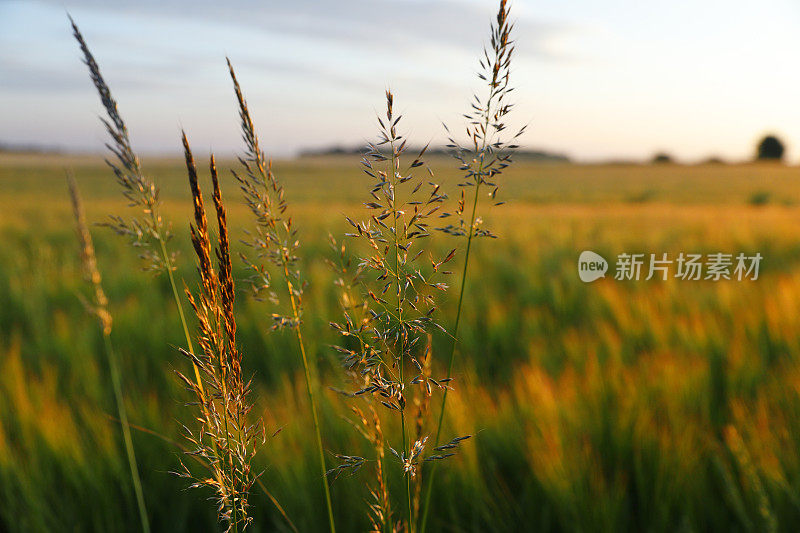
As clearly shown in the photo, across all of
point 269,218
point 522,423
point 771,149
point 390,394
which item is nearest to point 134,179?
point 269,218

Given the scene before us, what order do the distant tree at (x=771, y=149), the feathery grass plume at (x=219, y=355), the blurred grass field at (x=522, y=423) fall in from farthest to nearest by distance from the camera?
the distant tree at (x=771, y=149) < the blurred grass field at (x=522, y=423) < the feathery grass plume at (x=219, y=355)

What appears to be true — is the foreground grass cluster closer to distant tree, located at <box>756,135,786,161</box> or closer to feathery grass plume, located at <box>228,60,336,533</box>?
feathery grass plume, located at <box>228,60,336,533</box>

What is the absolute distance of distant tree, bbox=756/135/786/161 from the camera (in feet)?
173

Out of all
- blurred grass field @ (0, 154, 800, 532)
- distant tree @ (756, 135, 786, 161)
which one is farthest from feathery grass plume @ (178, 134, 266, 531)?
distant tree @ (756, 135, 786, 161)

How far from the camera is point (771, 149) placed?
52.9m

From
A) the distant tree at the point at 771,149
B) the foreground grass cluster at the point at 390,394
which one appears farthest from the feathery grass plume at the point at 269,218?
the distant tree at the point at 771,149

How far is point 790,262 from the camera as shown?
4.37 metres

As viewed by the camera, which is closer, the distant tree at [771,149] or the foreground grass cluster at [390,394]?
the foreground grass cluster at [390,394]

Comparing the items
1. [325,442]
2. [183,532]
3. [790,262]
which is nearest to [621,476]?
[325,442]

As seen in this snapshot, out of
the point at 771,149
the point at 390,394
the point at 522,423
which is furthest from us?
the point at 771,149

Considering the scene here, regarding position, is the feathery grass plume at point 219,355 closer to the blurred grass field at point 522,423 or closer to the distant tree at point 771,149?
the blurred grass field at point 522,423

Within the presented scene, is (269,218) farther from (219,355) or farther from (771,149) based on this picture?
(771,149)

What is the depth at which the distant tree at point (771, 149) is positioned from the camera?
173 ft

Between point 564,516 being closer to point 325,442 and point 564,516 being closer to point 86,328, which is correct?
point 325,442
